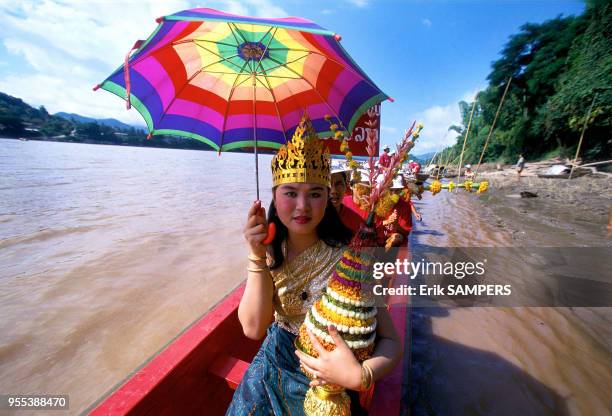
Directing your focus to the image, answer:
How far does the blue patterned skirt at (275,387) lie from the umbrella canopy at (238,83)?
1.27m

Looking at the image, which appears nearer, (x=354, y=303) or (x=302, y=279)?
(x=354, y=303)

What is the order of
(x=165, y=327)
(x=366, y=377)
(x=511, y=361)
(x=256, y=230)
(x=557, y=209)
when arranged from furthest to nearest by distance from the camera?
(x=557, y=209) → (x=165, y=327) → (x=511, y=361) → (x=256, y=230) → (x=366, y=377)

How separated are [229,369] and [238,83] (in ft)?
6.90

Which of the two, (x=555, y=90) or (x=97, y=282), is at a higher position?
(x=555, y=90)

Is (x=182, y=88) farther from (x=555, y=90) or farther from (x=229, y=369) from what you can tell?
(x=555, y=90)

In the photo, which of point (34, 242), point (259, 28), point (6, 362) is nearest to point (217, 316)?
point (259, 28)

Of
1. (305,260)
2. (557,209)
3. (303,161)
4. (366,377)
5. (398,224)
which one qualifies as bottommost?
(557,209)

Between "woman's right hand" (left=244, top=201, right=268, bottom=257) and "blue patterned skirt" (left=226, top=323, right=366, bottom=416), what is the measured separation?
64cm

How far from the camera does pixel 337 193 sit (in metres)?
3.15

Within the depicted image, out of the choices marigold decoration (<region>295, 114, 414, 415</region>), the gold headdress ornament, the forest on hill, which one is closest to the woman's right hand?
the gold headdress ornament

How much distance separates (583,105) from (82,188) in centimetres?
3070

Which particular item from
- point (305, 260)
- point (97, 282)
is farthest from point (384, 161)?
point (97, 282)

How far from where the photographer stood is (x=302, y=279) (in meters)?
1.48

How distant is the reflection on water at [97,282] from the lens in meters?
3.03
